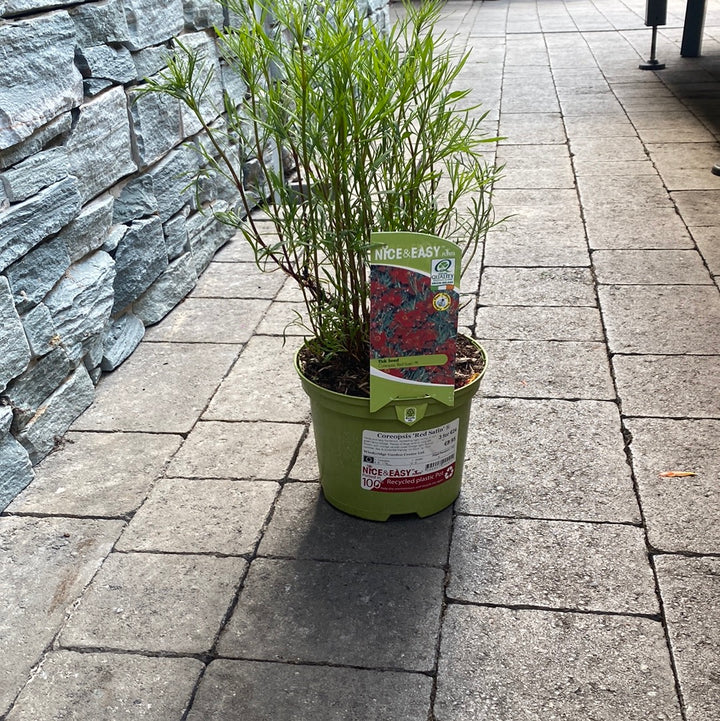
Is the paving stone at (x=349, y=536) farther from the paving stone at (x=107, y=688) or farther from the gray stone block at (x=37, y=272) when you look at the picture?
the gray stone block at (x=37, y=272)

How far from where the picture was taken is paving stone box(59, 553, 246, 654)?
1.88 meters

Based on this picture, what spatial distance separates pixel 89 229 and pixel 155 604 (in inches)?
54.0

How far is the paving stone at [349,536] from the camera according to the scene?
2113mm

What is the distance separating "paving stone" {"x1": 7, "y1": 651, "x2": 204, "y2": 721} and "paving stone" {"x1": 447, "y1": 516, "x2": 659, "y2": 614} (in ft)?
2.12

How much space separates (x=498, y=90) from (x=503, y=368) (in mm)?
4560

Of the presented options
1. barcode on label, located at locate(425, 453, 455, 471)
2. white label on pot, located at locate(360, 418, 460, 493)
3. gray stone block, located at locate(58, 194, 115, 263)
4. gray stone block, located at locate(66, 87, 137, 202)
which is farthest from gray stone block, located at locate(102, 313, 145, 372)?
barcode on label, located at locate(425, 453, 455, 471)

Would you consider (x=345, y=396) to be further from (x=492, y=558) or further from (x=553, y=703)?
(x=553, y=703)

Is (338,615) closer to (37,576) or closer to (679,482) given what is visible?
(37,576)

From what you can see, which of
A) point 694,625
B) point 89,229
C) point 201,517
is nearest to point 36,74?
point 89,229

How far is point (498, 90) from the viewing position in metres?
6.89

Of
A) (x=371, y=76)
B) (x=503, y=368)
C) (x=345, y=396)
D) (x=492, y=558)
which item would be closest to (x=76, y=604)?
(x=345, y=396)

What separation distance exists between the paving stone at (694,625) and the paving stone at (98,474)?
1.39m

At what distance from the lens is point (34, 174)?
246cm

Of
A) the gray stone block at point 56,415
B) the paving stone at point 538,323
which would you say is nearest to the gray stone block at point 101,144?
the gray stone block at point 56,415
